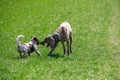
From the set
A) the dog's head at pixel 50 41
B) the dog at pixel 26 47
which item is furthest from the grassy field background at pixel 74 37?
the dog's head at pixel 50 41

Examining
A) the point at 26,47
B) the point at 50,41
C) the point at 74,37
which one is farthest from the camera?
the point at 74,37

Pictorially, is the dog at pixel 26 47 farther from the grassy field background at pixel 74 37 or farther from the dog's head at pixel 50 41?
the dog's head at pixel 50 41

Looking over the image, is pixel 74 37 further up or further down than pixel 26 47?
further up

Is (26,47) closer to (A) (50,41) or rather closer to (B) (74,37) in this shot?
(A) (50,41)

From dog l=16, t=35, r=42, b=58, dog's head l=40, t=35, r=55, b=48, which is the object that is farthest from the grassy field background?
dog's head l=40, t=35, r=55, b=48

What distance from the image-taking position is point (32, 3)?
178 ft

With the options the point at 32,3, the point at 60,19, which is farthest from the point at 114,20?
the point at 32,3

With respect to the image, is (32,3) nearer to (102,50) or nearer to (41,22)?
(41,22)

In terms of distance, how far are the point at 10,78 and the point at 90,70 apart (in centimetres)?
464

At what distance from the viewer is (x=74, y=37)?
3356 centimetres

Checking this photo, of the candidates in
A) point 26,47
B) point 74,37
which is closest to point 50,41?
point 26,47

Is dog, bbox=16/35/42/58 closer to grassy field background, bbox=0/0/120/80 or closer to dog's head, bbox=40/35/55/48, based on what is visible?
grassy field background, bbox=0/0/120/80

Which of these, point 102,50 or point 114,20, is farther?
point 114,20

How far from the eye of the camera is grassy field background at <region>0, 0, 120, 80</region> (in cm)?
2197
